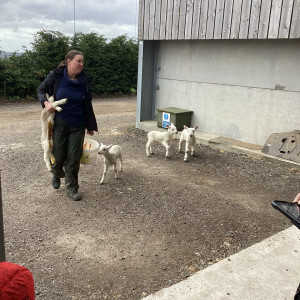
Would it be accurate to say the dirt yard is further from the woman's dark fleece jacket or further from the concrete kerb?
the woman's dark fleece jacket

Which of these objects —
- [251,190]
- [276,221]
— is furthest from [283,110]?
[276,221]

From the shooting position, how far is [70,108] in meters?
4.88

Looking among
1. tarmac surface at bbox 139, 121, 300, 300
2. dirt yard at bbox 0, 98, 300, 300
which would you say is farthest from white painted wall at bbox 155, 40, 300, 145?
tarmac surface at bbox 139, 121, 300, 300

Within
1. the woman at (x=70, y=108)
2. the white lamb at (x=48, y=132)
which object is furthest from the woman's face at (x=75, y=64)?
the white lamb at (x=48, y=132)

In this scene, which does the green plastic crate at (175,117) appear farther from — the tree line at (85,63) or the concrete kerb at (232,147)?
the tree line at (85,63)

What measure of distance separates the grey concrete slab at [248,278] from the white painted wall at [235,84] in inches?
184

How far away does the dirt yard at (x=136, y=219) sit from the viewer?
338 cm

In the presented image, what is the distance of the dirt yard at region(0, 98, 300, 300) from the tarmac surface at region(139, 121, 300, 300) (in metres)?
0.18

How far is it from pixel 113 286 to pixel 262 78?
645 cm

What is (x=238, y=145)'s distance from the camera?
8.22 meters

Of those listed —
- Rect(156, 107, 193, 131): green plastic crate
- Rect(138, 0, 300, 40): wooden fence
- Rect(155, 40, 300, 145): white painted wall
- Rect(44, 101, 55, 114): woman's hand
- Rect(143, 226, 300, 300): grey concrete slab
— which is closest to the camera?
Rect(143, 226, 300, 300): grey concrete slab

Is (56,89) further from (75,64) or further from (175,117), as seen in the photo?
(175,117)

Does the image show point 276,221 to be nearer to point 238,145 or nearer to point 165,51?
point 238,145

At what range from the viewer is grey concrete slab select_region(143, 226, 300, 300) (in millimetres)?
3018
